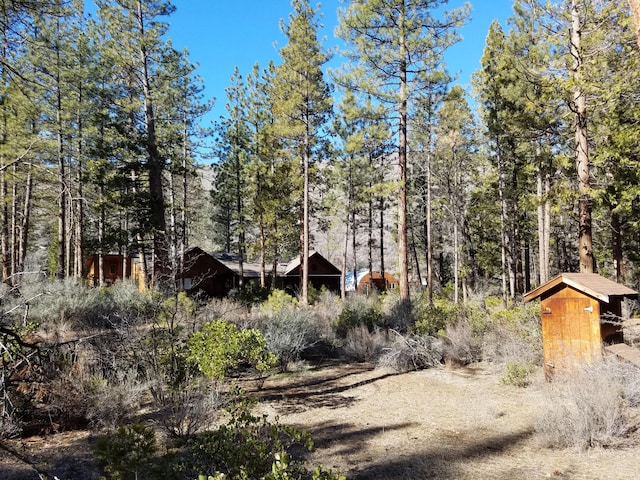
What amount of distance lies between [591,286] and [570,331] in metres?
0.98

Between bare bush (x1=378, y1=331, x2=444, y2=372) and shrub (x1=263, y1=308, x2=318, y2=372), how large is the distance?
2.23 meters

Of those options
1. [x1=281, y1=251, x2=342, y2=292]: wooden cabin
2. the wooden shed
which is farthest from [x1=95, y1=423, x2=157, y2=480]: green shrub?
[x1=281, y1=251, x2=342, y2=292]: wooden cabin

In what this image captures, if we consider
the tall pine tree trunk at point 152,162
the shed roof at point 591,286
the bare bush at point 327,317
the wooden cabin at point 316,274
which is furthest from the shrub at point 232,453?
the wooden cabin at point 316,274

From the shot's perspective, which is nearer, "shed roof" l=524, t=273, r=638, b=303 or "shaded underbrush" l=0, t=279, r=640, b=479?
"shaded underbrush" l=0, t=279, r=640, b=479

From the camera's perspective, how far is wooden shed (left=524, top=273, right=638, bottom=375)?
25.8 ft

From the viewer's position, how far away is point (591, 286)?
315 inches

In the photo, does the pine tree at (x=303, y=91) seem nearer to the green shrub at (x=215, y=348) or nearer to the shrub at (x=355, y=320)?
the shrub at (x=355, y=320)

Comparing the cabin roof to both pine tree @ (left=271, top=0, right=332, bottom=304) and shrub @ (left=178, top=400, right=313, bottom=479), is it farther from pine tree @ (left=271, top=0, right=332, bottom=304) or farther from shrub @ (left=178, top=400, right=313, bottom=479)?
shrub @ (left=178, top=400, right=313, bottom=479)

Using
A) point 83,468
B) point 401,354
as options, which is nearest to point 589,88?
point 401,354

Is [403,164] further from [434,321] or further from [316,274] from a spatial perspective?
[316,274]

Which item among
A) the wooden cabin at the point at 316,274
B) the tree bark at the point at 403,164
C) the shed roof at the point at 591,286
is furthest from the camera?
the wooden cabin at the point at 316,274

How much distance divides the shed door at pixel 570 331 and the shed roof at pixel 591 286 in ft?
0.87

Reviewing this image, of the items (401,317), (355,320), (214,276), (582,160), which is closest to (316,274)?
(214,276)

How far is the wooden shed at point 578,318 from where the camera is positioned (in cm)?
785
